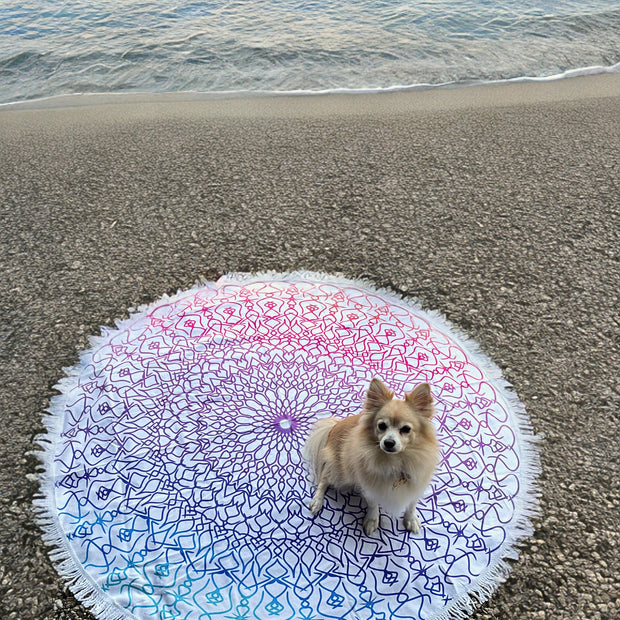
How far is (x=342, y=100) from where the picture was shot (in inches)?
300

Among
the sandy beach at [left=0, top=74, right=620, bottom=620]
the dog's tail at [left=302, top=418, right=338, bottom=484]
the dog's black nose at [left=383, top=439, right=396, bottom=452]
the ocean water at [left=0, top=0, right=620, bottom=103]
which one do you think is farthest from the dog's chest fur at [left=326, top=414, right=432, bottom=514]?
the ocean water at [left=0, top=0, right=620, bottom=103]

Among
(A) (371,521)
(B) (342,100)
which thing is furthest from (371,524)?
(B) (342,100)

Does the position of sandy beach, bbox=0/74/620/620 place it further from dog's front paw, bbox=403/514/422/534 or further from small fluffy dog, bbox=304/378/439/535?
small fluffy dog, bbox=304/378/439/535

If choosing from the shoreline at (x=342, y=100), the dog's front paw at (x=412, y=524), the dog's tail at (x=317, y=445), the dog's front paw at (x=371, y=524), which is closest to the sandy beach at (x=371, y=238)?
the shoreline at (x=342, y=100)

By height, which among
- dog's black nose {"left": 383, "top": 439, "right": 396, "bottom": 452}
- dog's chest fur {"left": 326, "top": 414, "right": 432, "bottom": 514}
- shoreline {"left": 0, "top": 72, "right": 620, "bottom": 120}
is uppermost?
dog's black nose {"left": 383, "top": 439, "right": 396, "bottom": 452}

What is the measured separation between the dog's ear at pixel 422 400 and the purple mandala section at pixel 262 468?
2.33 feet

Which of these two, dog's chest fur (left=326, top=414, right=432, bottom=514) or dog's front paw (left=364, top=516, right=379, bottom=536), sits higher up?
dog's chest fur (left=326, top=414, right=432, bottom=514)

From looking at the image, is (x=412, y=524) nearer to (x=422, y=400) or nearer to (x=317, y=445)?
(x=317, y=445)

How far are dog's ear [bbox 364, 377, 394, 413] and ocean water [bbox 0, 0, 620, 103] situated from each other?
7.23m

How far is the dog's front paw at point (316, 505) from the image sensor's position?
8.22 ft

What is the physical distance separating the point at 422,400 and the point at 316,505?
84 centimetres

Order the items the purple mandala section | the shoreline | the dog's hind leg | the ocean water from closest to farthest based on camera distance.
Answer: the purple mandala section → the dog's hind leg → the shoreline → the ocean water

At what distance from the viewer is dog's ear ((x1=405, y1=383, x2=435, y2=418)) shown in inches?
79.8

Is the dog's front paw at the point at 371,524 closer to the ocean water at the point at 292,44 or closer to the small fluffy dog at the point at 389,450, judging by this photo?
the small fluffy dog at the point at 389,450
